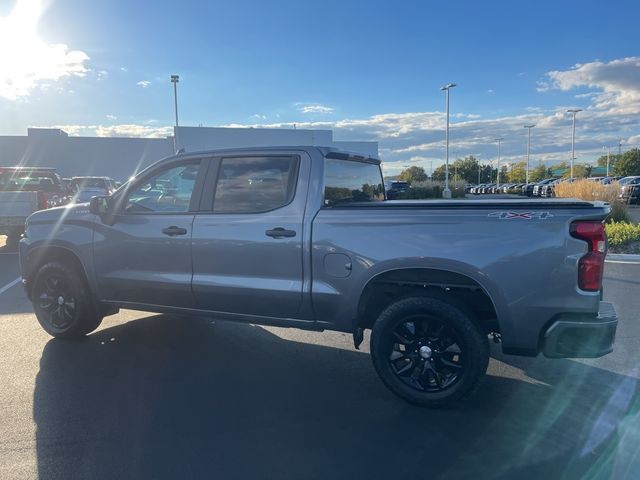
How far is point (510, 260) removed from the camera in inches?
141

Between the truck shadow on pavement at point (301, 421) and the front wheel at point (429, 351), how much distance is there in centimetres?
18

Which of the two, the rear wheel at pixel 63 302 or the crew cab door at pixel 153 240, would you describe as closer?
the crew cab door at pixel 153 240

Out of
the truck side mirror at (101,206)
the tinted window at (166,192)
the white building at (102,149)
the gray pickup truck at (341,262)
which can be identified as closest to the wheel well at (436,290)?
the gray pickup truck at (341,262)

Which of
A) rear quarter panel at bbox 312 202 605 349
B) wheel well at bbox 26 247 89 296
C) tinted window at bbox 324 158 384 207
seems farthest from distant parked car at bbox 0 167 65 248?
rear quarter panel at bbox 312 202 605 349

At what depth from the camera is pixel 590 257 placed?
346 centimetres

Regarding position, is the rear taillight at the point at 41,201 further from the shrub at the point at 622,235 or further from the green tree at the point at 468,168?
the green tree at the point at 468,168

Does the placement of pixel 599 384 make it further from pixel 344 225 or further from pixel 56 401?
pixel 56 401

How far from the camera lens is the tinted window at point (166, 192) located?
4.79 m

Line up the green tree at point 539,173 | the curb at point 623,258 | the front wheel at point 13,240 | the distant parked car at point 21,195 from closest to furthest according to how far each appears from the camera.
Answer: the curb at point 623,258 < the distant parked car at point 21,195 < the front wheel at point 13,240 < the green tree at point 539,173

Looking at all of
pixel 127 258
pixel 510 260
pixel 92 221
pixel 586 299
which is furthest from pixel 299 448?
pixel 92 221

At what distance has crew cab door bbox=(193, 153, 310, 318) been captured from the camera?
4.23 meters

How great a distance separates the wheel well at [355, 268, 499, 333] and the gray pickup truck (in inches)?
0.5

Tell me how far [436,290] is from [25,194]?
37.2ft

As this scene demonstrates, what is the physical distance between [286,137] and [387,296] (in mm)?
50088
